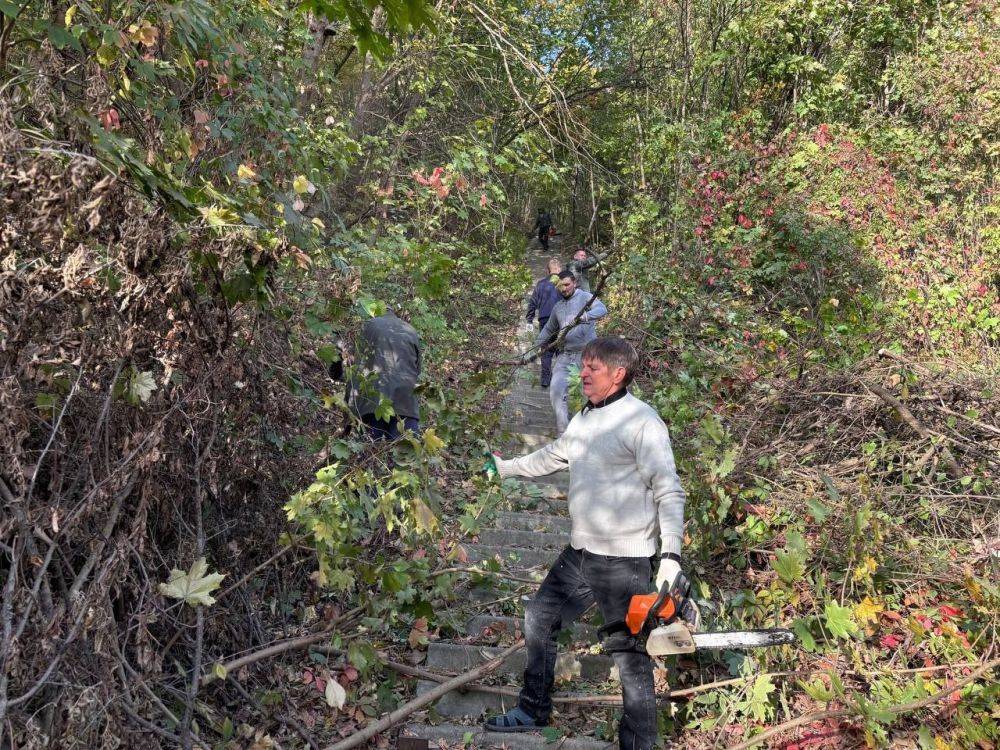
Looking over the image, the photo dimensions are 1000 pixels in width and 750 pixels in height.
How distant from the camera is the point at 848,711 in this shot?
3986mm

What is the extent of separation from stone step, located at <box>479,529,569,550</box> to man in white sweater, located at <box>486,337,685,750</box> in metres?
2.24

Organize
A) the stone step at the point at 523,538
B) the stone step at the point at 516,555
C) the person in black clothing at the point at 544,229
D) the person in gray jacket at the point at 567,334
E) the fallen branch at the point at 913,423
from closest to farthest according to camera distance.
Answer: the fallen branch at the point at 913,423
the stone step at the point at 516,555
the stone step at the point at 523,538
the person in gray jacket at the point at 567,334
the person in black clothing at the point at 544,229

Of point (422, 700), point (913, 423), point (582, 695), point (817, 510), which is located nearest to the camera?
point (422, 700)

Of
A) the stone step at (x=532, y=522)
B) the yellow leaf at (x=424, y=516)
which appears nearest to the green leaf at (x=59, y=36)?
the yellow leaf at (x=424, y=516)

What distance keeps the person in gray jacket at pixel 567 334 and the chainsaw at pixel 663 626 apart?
4.20m

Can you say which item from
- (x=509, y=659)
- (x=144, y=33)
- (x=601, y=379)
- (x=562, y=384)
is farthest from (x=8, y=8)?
(x=562, y=384)

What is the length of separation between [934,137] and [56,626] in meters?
12.8

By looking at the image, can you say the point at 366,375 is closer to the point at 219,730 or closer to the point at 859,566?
the point at 219,730

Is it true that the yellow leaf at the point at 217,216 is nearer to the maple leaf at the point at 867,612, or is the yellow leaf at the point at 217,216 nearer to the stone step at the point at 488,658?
the stone step at the point at 488,658

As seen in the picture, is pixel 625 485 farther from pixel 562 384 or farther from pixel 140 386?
pixel 562 384

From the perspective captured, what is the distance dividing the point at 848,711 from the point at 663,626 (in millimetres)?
1105

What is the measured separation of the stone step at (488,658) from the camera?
4.82 metres

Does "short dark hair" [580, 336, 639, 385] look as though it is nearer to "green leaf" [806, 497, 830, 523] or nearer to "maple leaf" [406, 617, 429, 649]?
"green leaf" [806, 497, 830, 523]

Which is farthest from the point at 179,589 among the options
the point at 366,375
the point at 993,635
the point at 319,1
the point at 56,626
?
the point at 993,635
